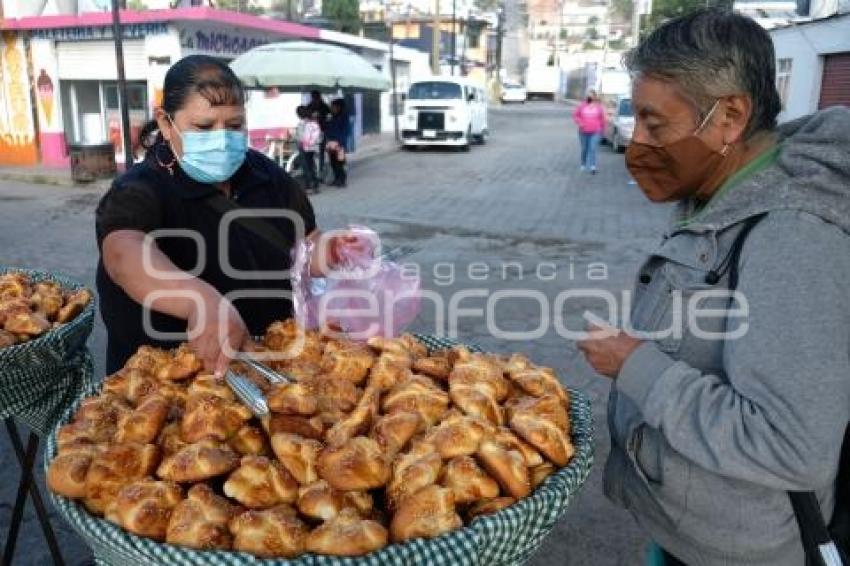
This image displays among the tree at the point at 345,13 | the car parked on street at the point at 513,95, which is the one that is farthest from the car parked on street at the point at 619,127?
the car parked on street at the point at 513,95

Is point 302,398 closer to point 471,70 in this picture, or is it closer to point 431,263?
point 431,263

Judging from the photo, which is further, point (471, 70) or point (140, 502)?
point (471, 70)

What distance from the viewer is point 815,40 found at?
13.5m

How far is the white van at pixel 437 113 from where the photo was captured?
2128 centimetres

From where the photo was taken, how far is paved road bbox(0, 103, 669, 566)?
3.56 m

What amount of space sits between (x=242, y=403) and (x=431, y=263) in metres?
6.78

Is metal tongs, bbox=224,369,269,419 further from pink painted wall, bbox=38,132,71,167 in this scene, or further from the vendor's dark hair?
pink painted wall, bbox=38,132,71,167

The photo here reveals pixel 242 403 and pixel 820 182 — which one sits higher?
pixel 820 182

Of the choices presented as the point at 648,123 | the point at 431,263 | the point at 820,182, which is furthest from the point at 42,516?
the point at 431,263

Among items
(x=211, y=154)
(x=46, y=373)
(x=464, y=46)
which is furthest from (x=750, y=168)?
(x=464, y=46)

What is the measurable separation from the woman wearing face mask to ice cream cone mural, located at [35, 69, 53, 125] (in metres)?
17.2

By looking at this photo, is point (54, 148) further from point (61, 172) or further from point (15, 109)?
point (61, 172)

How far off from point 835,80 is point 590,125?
4877mm

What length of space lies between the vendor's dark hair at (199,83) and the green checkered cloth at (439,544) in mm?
1239
